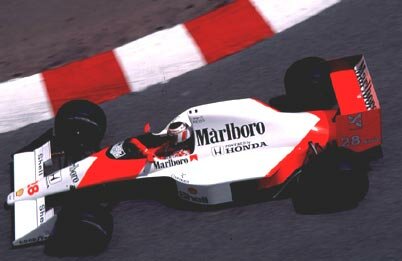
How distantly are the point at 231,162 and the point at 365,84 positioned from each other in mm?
1282

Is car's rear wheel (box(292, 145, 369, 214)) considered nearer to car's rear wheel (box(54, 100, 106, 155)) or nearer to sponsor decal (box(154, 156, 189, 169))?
sponsor decal (box(154, 156, 189, 169))

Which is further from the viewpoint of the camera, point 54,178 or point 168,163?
point 54,178

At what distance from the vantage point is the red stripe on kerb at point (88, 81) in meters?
7.94

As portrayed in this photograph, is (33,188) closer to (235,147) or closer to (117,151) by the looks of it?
(117,151)

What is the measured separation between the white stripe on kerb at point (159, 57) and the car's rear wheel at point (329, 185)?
214 centimetres

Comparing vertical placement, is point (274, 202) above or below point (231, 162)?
below

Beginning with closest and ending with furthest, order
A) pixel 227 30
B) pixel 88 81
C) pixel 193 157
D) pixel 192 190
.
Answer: pixel 192 190 < pixel 193 157 < pixel 88 81 < pixel 227 30

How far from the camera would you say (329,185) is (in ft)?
20.5

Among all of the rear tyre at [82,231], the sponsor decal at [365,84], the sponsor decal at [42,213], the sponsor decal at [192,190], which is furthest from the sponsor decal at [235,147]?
the sponsor decal at [42,213]

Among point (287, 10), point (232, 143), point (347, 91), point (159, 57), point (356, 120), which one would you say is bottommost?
point (232, 143)

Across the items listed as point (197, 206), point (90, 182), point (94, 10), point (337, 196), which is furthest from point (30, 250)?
point (94, 10)

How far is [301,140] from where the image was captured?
6500mm

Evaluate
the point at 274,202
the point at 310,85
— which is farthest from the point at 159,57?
the point at 274,202

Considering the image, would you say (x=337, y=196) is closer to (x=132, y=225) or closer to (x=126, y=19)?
(x=132, y=225)
